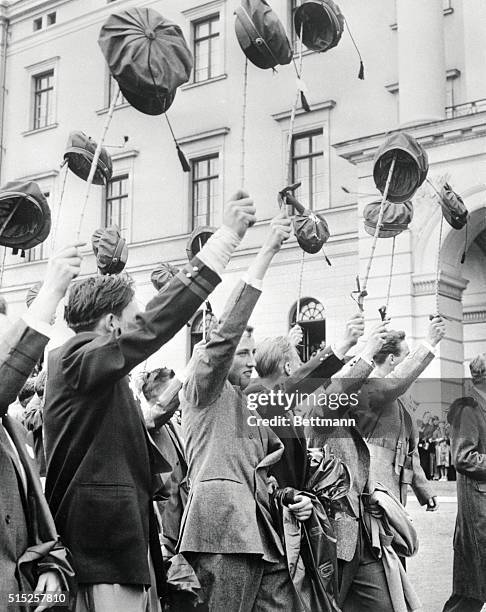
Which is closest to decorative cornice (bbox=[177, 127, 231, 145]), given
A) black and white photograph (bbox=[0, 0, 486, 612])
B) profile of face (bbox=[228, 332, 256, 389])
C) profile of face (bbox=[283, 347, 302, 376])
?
black and white photograph (bbox=[0, 0, 486, 612])

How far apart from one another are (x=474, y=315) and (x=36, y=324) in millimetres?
13784

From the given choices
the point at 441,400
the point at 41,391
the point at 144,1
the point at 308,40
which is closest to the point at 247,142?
the point at 144,1

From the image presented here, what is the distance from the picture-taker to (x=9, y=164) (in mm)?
22406

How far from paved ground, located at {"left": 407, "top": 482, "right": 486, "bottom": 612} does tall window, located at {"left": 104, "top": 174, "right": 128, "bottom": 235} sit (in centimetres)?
1289

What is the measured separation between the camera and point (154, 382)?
5.77m

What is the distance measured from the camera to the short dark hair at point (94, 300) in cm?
312

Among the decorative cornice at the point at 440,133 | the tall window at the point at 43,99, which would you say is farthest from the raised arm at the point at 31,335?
the tall window at the point at 43,99

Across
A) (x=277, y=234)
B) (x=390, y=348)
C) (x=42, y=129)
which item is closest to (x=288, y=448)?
(x=277, y=234)

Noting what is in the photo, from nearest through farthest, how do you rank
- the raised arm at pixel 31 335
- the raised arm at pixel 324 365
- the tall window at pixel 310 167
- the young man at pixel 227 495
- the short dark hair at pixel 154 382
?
the raised arm at pixel 31 335, the young man at pixel 227 495, the raised arm at pixel 324 365, the short dark hair at pixel 154 382, the tall window at pixel 310 167

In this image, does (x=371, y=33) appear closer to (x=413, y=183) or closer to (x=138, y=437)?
(x=413, y=183)

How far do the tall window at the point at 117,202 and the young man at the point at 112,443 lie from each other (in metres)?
17.8

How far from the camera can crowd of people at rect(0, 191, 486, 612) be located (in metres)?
2.76

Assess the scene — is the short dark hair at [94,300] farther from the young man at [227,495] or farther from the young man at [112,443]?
the young man at [227,495]

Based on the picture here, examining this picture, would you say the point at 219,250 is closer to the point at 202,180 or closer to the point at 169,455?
the point at 169,455
